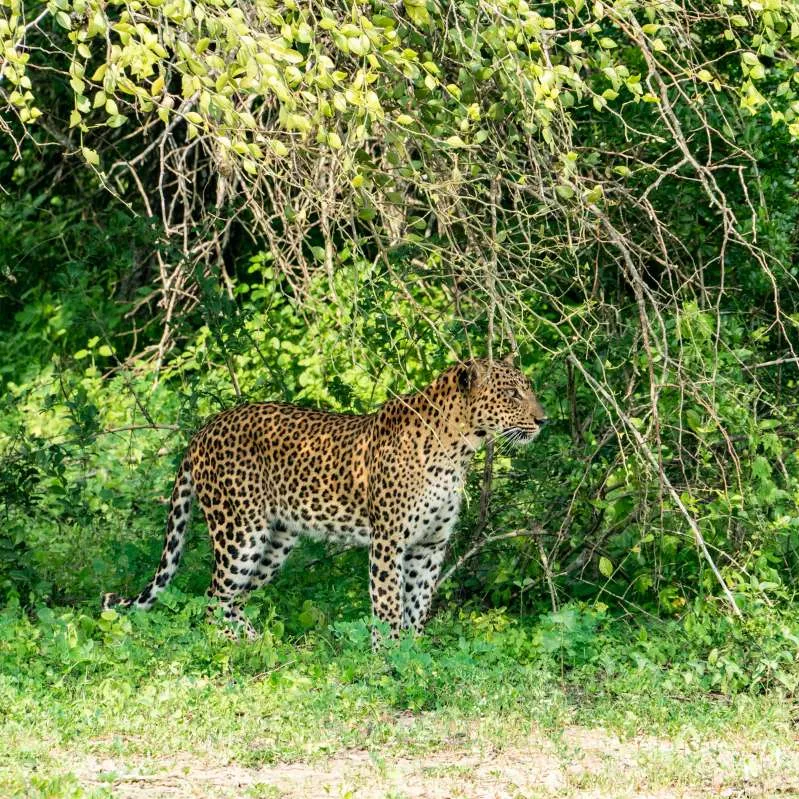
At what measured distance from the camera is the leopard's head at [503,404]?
7.45 meters

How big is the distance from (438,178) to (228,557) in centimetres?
228

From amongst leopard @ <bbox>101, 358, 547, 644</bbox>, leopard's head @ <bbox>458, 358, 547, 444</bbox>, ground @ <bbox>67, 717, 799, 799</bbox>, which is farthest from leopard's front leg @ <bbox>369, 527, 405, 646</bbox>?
ground @ <bbox>67, 717, 799, 799</bbox>

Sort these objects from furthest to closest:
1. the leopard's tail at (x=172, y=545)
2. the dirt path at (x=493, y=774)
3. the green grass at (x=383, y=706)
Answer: the leopard's tail at (x=172, y=545)
the green grass at (x=383, y=706)
the dirt path at (x=493, y=774)

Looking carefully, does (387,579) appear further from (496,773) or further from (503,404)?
(496,773)

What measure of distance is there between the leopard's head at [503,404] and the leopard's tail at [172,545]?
5.08 feet

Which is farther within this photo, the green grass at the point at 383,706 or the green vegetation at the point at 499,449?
the green grass at the point at 383,706

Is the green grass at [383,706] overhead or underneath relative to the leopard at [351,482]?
underneath

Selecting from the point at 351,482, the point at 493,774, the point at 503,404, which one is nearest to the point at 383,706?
the point at 493,774

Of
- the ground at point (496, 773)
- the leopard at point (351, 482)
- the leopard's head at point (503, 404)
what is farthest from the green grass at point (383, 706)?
the leopard's head at point (503, 404)

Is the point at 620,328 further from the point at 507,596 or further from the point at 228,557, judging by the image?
the point at 228,557

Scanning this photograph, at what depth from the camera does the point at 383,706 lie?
606cm

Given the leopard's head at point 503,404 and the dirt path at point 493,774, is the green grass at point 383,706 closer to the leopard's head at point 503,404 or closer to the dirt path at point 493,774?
the dirt path at point 493,774

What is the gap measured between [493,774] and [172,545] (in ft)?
9.45

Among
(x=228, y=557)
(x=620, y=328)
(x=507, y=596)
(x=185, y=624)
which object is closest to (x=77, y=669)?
(x=185, y=624)
